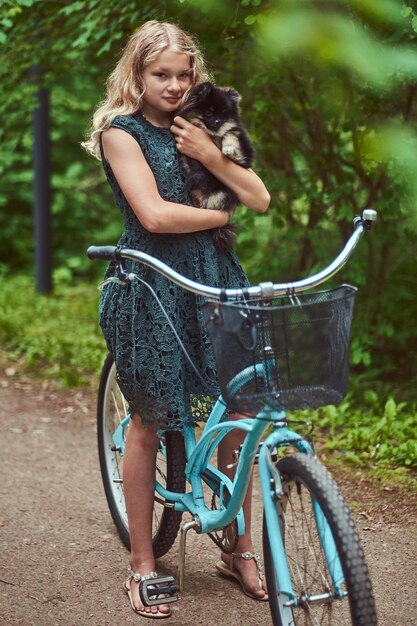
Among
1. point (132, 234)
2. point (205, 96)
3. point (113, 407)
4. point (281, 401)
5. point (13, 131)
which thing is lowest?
point (113, 407)

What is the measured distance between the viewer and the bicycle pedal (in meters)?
3.29

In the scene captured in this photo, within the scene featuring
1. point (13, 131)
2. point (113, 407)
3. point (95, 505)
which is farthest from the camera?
point (13, 131)

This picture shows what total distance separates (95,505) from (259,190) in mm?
1946

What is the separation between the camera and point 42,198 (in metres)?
8.71

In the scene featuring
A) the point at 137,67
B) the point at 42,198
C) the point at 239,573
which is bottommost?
the point at 239,573

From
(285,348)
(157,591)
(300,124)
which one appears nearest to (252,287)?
(285,348)

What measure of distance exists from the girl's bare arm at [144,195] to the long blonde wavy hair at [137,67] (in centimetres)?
10

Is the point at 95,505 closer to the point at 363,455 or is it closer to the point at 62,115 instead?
the point at 363,455

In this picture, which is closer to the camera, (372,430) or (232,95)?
(232,95)

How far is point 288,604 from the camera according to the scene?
2.68m

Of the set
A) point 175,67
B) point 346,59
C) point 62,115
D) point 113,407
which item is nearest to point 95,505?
point 113,407

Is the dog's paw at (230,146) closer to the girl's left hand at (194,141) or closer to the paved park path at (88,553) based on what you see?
the girl's left hand at (194,141)

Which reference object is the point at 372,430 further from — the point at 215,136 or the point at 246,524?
the point at 215,136

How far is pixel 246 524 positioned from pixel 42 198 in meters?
5.82
